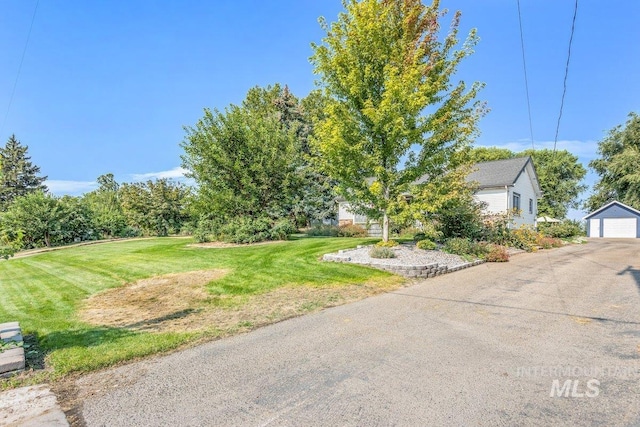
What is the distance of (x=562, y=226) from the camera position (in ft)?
85.2

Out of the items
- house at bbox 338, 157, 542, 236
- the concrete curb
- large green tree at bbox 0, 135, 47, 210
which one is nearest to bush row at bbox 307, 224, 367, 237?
house at bbox 338, 157, 542, 236

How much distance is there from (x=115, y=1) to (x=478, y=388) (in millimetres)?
12607

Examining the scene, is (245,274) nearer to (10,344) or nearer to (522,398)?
(10,344)

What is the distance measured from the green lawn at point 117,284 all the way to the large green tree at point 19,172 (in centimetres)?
4081

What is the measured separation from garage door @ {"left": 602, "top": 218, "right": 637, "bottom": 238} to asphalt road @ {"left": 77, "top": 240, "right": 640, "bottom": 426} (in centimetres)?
3348

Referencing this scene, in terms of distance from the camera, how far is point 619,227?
3147cm

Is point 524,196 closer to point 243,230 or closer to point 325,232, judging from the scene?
point 325,232

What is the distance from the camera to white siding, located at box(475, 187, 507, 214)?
854 inches

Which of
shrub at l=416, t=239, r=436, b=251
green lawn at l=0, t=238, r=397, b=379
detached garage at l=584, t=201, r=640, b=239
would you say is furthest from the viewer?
detached garage at l=584, t=201, r=640, b=239

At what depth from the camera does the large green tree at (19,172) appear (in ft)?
143

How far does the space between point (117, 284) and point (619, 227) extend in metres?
40.7

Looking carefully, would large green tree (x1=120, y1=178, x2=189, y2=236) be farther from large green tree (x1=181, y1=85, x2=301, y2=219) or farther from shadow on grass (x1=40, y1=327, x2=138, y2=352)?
shadow on grass (x1=40, y1=327, x2=138, y2=352)

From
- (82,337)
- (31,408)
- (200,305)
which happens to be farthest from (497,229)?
(31,408)

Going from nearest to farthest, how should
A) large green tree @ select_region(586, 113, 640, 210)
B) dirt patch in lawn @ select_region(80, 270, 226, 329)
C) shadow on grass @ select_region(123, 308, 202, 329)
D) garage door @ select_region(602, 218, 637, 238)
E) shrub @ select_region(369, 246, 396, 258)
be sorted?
shadow on grass @ select_region(123, 308, 202, 329) → dirt patch in lawn @ select_region(80, 270, 226, 329) → shrub @ select_region(369, 246, 396, 258) → garage door @ select_region(602, 218, 637, 238) → large green tree @ select_region(586, 113, 640, 210)
